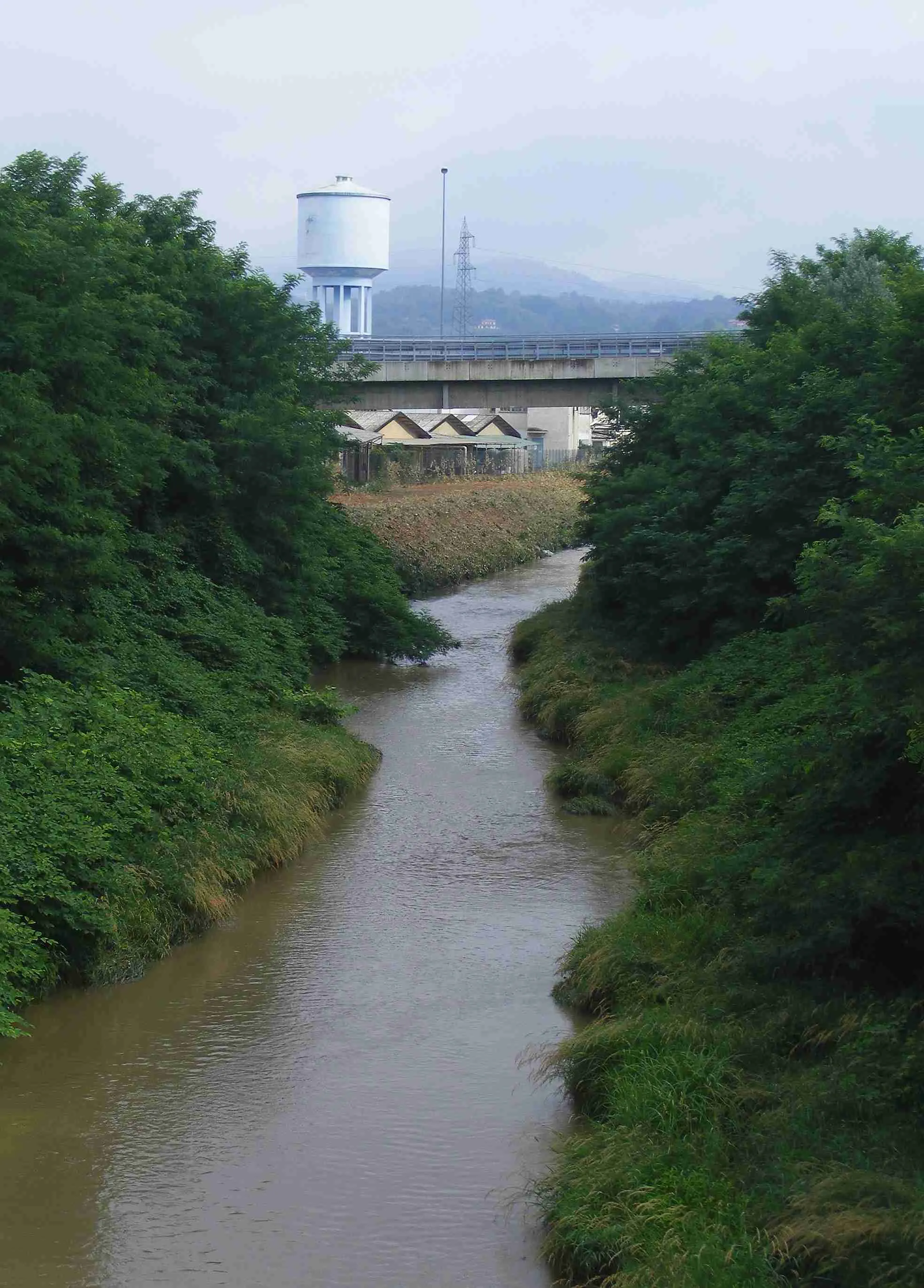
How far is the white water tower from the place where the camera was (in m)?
119

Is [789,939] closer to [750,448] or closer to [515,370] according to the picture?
[750,448]

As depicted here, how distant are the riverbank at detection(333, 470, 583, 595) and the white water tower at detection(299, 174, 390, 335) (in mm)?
59268

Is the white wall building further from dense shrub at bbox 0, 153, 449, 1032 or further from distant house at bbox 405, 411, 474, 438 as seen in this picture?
dense shrub at bbox 0, 153, 449, 1032

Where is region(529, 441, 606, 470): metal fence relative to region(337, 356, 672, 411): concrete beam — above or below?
below

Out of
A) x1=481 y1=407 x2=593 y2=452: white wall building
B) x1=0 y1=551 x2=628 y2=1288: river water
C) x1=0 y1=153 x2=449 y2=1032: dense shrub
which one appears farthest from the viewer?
x1=481 y1=407 x2=593 y2=452: white wall building

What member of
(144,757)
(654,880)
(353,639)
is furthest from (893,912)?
(353,639)

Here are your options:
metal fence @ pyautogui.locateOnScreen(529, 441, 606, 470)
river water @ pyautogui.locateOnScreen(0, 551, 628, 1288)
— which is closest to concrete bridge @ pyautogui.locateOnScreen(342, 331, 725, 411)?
metal fence @ pyautogui.locateOnScreen(529, 441, 606, 470)

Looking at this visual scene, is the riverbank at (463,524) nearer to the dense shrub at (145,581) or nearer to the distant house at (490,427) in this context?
the dense shrub at (145,581)

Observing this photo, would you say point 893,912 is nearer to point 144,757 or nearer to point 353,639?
point 144,757

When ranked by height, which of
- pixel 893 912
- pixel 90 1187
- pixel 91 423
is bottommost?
Result: pixel 90 1187

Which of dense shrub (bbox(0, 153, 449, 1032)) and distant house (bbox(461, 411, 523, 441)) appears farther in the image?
distant house (bbox(461, 411, 523, 441))

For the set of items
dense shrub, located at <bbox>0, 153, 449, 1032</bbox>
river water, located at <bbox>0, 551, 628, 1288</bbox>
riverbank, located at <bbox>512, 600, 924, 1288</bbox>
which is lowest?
river water, located at <bbox>0, 551, 628, 1288</bbox>

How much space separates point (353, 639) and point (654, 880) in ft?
62.1

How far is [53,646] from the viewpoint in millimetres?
18922
